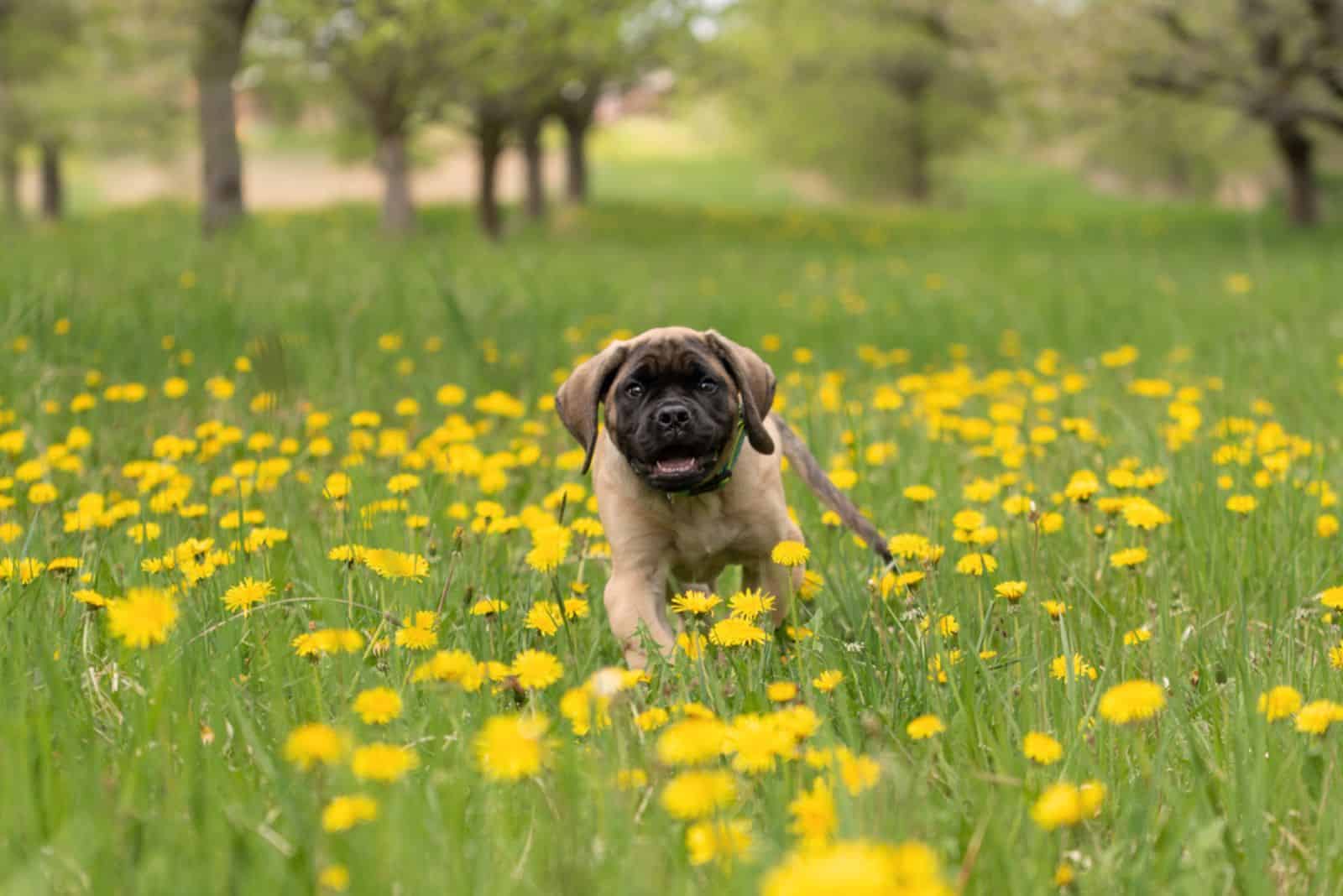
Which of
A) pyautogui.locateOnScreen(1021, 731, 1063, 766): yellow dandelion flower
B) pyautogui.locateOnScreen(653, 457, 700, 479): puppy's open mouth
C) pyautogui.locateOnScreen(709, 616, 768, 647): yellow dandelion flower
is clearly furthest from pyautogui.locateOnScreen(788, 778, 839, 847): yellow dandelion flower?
pyautogui.locateOnScreen(653, 457, 700, 479): puppy's open mouth

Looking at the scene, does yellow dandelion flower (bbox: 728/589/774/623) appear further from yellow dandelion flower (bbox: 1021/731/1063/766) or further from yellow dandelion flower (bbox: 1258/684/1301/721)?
yellow dandelion flower (bbox: 1258/684/1301/721)

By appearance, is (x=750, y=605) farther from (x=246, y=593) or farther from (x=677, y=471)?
(x=246, y=593)

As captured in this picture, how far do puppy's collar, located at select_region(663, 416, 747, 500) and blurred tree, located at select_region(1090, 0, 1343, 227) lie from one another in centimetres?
1590

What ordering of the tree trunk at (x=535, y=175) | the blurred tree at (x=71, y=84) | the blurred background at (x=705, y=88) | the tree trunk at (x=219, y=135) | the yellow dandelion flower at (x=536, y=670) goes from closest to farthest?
1. the yellow dandelion flower at (x=536, y=670)
2. the tree trunk at (x=219, y=135)
3. the blurred background at (x=705, y=88)
4. the blurred tree at (x=71, y=84)
5. the tree trunk at (x=535, y=175)

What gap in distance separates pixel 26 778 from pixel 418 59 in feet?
51.0

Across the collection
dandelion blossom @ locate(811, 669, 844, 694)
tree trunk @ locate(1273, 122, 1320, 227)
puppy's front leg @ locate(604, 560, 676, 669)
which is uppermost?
tree trunk @ locate(1273, 122, 1320, 227)

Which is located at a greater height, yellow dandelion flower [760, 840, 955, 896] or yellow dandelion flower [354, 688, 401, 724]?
yellow dandelion flower [760, 840, 955, 896]

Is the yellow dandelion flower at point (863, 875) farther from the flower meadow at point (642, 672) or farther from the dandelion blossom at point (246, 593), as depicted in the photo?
the dandelion blossom at point (246, 593)

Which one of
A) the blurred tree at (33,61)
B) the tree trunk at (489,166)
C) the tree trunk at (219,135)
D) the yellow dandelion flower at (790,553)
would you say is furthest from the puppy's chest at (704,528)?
the blurred tree at (33,61)

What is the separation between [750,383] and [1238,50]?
1675 cm

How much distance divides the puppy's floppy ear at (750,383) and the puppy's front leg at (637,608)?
15.7 inches

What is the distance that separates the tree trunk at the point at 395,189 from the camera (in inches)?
731

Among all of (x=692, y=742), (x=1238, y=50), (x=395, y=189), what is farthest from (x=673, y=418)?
(x=395, y=189)

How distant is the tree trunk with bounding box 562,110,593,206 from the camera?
73.5ft
